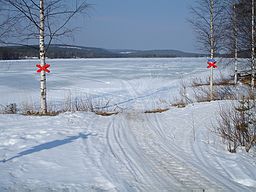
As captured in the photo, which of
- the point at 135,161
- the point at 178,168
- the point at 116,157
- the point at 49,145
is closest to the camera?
the point at 178,168

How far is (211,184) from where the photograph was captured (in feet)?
12.7

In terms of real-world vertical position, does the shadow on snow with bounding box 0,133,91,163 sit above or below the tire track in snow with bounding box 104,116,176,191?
above

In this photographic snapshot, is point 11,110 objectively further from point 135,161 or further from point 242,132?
point 242,132

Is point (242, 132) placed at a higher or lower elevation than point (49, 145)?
higher

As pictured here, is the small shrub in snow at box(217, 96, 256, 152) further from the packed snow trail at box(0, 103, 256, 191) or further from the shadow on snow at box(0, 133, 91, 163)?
the shadow on snow at box(0, 133, 91, 163)

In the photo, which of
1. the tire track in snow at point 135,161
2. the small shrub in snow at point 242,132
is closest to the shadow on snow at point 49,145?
the tire track in snow at point 135,161

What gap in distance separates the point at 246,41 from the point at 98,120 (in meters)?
9.27

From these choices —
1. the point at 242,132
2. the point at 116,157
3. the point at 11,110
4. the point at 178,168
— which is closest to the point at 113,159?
the point at 116,157

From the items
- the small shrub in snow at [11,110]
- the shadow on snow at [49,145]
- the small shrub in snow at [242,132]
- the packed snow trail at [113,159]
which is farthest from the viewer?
the small shrub in snow at [11,110]

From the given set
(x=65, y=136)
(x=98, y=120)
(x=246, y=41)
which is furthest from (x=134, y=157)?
(x=246, y=41)

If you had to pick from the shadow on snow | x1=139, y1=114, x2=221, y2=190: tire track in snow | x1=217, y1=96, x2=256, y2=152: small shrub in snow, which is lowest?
x1=139, y1=114, x2=221, y2=190: tire track in snow

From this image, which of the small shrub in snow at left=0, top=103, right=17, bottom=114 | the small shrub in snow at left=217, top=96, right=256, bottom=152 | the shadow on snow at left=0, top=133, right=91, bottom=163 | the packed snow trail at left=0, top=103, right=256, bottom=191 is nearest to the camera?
the packed snow trail at left=0, top=103, right=256, bottom=191

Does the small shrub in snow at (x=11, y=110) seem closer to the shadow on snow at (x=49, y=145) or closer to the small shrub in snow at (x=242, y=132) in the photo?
the shadow on snow at (x=49, y=145)

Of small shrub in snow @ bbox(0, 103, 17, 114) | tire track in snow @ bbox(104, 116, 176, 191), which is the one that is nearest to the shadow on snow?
tire track in snow @ bbox(104, 116, 176, 191)
